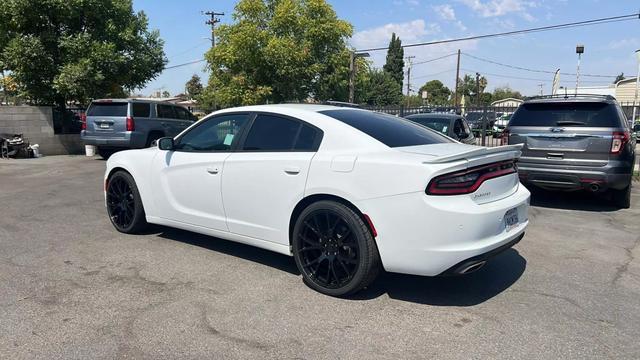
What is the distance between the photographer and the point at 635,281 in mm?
4340

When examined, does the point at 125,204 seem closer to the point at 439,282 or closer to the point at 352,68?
the point at 439,282

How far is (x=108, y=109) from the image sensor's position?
13578 mm

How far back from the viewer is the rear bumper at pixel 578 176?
22.4 feet

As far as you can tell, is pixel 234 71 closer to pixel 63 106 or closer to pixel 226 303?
pixel 63 106

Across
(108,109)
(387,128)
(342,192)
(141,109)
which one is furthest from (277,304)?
(108,109)

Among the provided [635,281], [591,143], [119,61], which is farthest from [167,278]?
[119,61]

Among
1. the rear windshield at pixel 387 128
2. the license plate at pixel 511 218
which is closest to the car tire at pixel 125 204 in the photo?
the rear windshield at pixel 387 128

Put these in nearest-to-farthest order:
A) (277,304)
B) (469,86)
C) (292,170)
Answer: (277,304) → (292,170) → (469,86)

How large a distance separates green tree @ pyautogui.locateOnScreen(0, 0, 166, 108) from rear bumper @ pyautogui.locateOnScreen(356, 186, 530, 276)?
554 inches

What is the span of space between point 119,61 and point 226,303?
1395 centimetres

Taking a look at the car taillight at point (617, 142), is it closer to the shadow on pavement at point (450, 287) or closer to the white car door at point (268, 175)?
the shadow on pavement at point (450, 287)

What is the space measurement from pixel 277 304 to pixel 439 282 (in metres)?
1.49

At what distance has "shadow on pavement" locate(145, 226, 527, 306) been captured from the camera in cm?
392

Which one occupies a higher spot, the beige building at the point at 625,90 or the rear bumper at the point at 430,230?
the beige building at the point at 625,90
